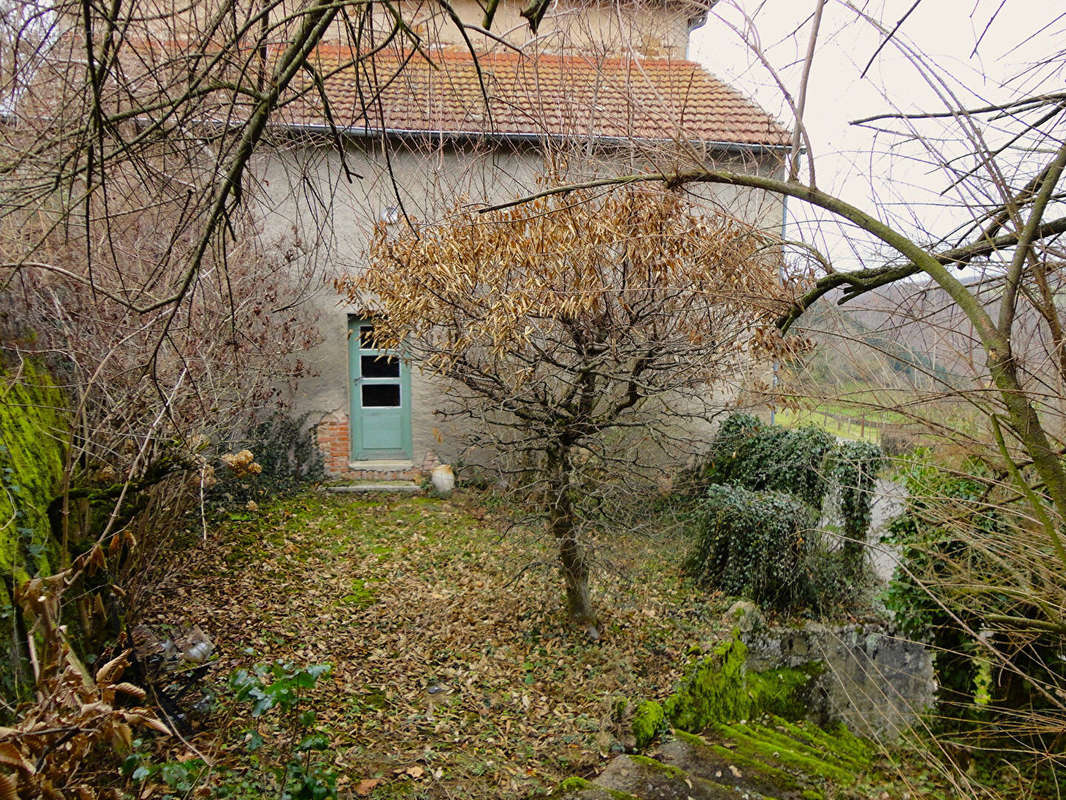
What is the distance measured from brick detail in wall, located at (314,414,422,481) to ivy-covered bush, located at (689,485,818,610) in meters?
4.51

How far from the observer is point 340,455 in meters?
9.91

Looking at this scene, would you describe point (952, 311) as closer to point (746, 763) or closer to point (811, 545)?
point (746, 763)

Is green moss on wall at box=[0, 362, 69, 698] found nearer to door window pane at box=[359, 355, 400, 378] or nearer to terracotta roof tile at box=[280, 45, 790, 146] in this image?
terracotta roof tile at box=[280, 45, 790, 146]

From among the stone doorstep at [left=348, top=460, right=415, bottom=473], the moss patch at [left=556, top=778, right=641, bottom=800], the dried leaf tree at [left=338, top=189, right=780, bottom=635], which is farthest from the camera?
the stone doorstep at [left=348, top=460, right=415, bottom=473]

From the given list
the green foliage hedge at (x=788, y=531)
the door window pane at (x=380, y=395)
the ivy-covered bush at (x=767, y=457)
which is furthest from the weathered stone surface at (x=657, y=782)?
the door window pane at (x=380, y=395)

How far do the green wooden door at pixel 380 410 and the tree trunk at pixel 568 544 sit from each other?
4.81m

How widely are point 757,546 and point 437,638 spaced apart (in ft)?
10.3

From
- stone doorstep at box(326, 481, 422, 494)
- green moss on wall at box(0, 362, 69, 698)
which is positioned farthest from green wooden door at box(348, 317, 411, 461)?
green moss on wall at box(0, 362, 69, 698)

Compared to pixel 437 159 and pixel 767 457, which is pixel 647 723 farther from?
pixel 437 159

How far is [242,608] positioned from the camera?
19.6 feet

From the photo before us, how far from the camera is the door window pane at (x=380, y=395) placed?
1016 cm

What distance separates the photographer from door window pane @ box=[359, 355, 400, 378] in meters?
10.1

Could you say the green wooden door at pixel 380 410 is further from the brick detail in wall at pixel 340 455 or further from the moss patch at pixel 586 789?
the moss patch at pixel 586 789

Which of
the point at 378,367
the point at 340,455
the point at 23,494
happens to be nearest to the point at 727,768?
the point at 23,494
